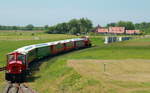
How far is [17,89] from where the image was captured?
3200 cm

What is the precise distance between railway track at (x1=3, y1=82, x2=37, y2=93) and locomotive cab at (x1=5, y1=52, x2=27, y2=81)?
5.28 feet

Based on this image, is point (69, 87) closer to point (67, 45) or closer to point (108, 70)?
point (108, 70)

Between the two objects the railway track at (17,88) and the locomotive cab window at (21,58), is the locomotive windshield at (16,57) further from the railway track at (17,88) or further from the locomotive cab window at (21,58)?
the railway track at (17,88)

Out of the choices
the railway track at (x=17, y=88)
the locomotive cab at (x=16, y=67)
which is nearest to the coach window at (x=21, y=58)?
the locomotive cab at (x=16, y=67)

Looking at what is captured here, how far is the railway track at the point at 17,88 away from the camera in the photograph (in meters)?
30.9

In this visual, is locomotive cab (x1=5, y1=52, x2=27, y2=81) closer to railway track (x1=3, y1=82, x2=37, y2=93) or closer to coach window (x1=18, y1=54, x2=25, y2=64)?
coach window (x1=18, y1=54, x2=25, y2=64)

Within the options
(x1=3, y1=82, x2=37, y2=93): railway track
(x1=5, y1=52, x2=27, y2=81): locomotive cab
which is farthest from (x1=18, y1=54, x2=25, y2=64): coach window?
(x1=3, y1=82, x2=37, y2=93): railway track

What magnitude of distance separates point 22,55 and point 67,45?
37.3m

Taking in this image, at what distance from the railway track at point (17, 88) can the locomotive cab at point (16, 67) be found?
1.61 m

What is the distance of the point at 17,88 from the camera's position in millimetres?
32594

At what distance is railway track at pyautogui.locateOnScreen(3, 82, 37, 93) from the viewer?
30872mm

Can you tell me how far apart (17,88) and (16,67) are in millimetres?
5135

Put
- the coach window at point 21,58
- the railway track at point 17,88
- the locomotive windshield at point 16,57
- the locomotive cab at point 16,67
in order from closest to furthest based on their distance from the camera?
the railway track at point 17,88, the locomotive cab at point 16,67, the locomotive windshield at point 16,57, the coach window at point 21,58

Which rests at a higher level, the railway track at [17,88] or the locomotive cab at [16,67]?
the locomotive cab at [16,67]
